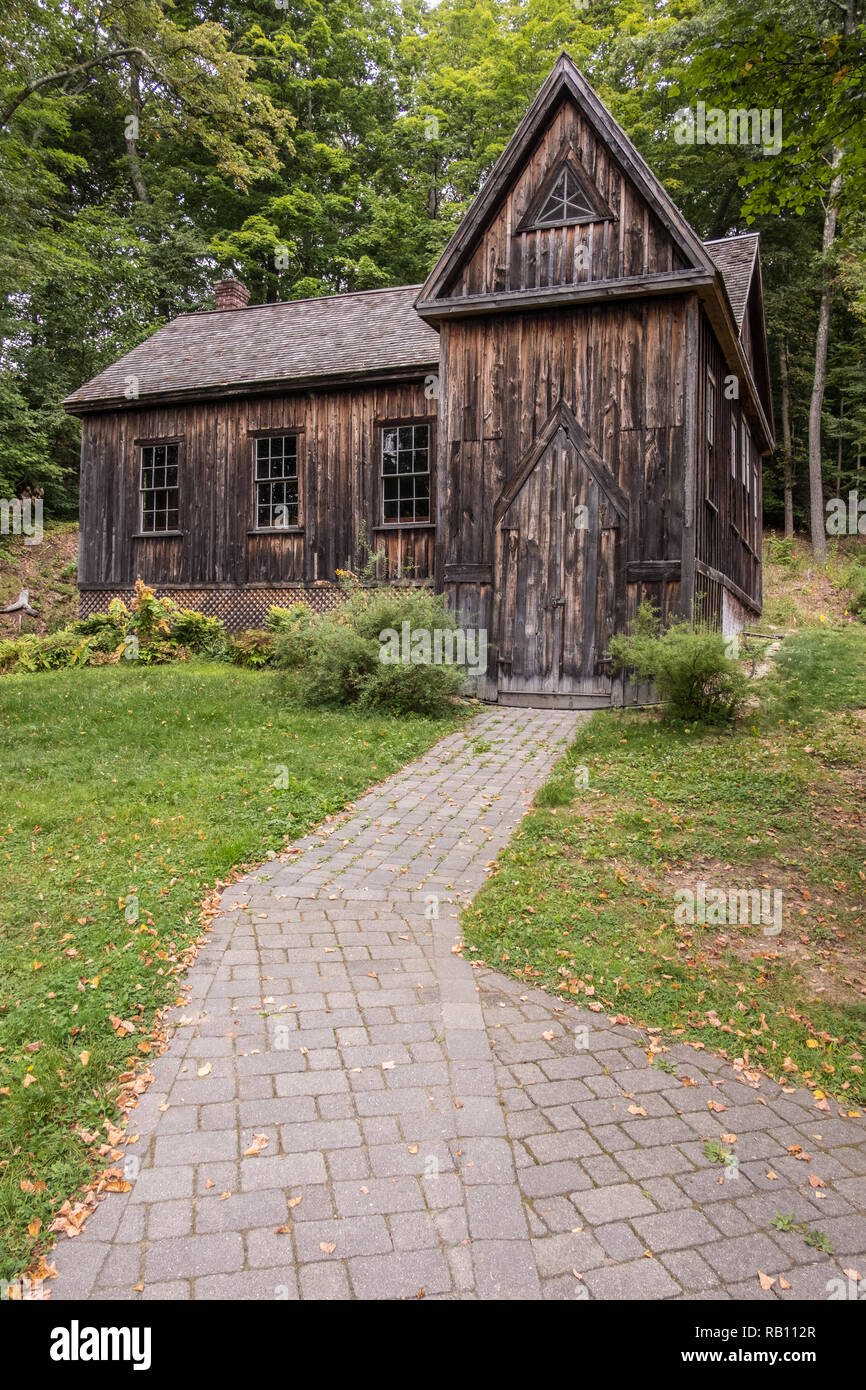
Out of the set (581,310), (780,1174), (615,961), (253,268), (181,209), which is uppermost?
(181,209)

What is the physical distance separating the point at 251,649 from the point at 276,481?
3835mm

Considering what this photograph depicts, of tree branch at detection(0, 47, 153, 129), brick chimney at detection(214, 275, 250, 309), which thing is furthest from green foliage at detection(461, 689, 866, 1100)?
brick chimney at detection(214, 275, 250, 309)

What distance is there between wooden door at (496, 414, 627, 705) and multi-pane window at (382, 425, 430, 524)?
3.45m

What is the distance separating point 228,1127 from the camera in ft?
11.1

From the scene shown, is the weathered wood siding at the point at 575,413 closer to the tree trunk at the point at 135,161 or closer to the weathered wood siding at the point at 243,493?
the weathered wood siding at the point at 243,493

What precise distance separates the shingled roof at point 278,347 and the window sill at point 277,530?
2796 millimetres

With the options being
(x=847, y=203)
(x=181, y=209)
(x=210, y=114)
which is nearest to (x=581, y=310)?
(x=847, y=203)

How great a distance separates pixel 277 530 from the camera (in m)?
16.6

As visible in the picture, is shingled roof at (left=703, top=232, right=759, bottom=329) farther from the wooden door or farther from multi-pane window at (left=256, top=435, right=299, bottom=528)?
multi-pane window at (left=256, top=435, right=299, bottom=528)

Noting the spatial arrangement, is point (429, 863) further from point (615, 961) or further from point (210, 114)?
point (210, 114)

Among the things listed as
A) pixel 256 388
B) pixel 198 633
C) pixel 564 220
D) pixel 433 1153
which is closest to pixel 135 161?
pixel 256 388

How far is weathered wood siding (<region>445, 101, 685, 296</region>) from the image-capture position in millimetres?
11367

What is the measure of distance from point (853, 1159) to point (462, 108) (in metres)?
35.4

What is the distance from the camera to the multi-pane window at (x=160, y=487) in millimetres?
17766
